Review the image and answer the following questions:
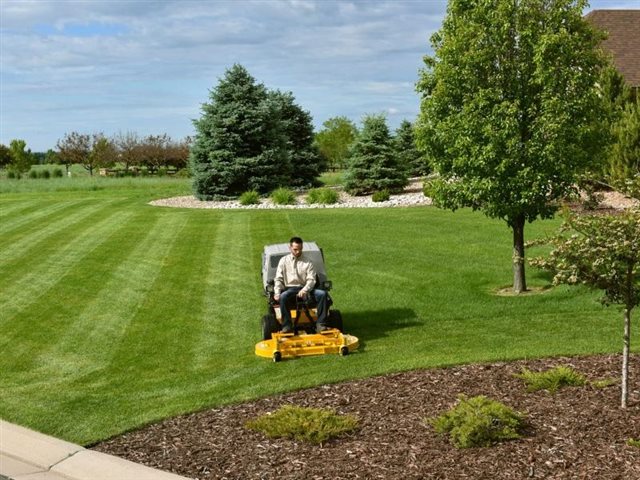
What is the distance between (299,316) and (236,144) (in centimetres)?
2469

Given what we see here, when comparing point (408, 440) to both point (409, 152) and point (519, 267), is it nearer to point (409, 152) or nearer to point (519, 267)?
point (519, 267)

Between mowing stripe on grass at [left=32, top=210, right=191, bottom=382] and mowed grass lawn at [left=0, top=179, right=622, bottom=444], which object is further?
mowing stripe on grass at [left=32, top=210, right=191, bottom=382]

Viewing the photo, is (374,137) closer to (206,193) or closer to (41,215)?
(206,193)

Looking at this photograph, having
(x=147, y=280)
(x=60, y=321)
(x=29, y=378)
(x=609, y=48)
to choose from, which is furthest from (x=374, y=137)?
(x=29, y=378)

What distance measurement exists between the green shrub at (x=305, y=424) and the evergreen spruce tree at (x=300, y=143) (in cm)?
3288

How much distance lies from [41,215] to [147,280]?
1428 centimetres

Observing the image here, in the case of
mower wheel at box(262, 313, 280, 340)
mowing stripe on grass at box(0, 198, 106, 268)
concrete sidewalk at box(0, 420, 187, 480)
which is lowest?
concrete sidewalk at box(0, 420, 187, 480)

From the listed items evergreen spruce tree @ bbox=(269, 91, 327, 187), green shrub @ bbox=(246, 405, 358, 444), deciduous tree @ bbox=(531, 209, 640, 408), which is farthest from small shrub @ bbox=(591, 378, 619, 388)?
evergreen spruce tree @ bbox=(269, 91, 327, 187)

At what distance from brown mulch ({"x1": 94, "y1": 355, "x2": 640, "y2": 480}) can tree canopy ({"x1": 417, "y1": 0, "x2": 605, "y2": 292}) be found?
4.82 meters

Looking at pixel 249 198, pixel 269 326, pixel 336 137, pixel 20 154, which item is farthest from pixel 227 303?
pixel 20 154

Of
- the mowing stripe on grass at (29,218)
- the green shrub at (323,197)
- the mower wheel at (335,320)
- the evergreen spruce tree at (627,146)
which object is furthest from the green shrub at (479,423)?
the green shrub at (323,197)

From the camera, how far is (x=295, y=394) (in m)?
8.81

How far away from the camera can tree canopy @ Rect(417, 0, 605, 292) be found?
12.9 metres

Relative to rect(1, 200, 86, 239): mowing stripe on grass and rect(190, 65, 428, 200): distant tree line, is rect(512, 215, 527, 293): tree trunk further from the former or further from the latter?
rect(190, 65, 428, 200): distant tree line
